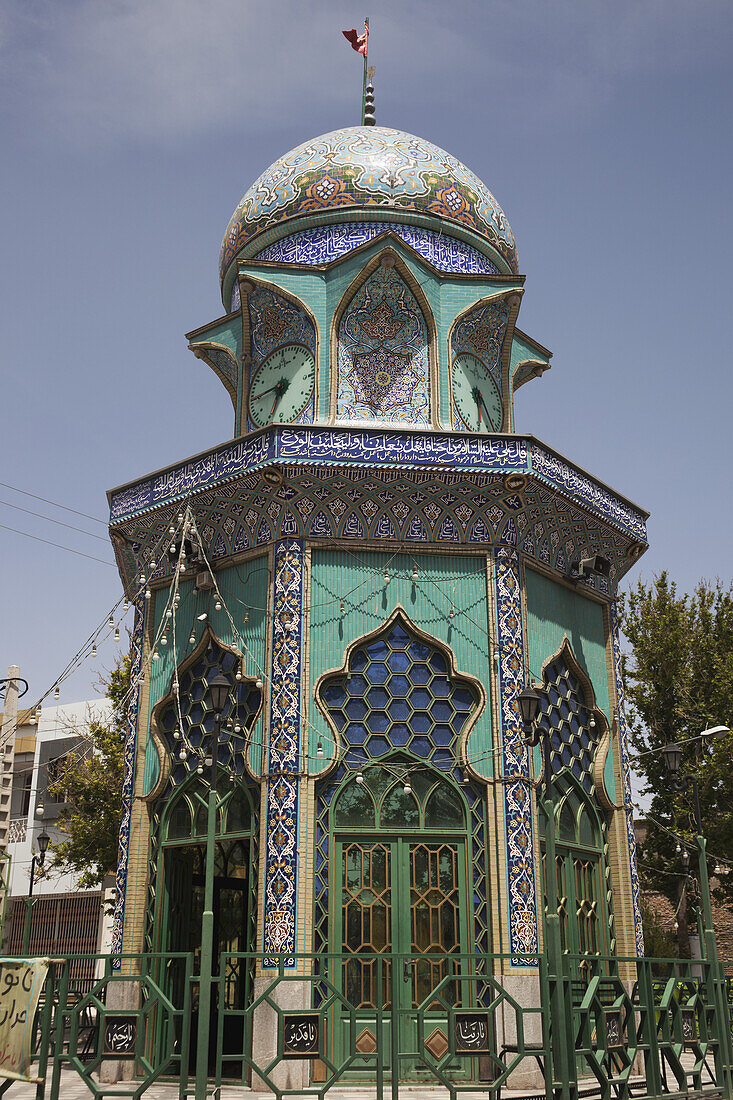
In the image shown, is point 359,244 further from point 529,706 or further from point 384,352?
point 529,706

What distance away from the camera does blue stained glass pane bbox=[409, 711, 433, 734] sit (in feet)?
44.3

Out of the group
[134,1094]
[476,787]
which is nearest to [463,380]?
[476,787]

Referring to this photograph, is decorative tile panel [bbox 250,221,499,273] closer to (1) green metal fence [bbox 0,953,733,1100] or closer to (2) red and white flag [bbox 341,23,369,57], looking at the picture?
(2) red and white flag [bbox 341,23,369,57]

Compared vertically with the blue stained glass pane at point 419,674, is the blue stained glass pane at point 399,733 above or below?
below

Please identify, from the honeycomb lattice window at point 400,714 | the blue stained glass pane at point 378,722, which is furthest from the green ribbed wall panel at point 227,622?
the blue stained glass pane at point 378,722

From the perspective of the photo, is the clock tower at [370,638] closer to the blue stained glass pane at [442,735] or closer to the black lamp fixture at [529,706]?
the blue stained glass pane at [442,735]

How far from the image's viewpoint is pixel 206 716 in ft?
46.8

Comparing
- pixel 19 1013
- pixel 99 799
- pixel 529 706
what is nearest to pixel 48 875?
pixel 99 799

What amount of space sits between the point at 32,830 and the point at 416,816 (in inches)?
1168

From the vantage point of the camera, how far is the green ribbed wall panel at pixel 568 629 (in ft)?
47.8

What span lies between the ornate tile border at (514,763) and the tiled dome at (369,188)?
247 inches

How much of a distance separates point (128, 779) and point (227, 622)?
2.65 m

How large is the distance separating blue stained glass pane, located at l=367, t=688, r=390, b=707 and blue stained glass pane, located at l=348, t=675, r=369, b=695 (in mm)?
81

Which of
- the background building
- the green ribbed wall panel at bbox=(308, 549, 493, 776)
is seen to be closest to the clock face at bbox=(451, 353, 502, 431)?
the green ribbed wall panel at bbox=(308, 549, 493, 776)
